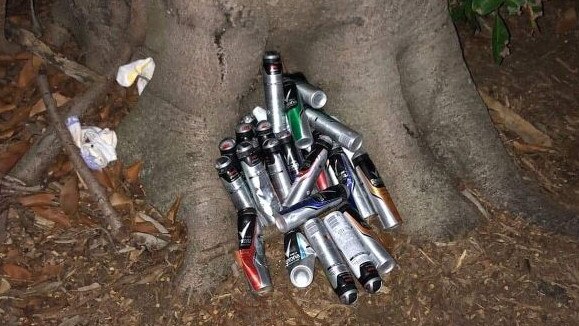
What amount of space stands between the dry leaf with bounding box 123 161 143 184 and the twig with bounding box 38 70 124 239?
13 centimetres

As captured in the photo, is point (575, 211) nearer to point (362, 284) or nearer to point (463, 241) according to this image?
point (463, 241)

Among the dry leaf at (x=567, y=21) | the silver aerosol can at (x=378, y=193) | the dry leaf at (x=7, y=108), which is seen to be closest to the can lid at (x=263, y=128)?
the silver aerosol can at (x=378, y=193)

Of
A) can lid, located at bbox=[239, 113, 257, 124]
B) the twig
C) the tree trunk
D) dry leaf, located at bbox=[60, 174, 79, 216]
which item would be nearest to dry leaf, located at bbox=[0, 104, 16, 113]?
the twig

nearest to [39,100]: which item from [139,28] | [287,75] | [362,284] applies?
[139,28]

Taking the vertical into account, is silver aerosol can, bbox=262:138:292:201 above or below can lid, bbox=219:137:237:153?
below

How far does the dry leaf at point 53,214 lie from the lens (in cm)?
282

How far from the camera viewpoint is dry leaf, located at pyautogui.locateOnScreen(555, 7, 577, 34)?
4.04 metres

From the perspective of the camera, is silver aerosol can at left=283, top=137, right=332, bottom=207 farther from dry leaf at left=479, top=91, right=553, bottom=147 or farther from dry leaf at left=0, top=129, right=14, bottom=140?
dry leaf at left=0, top=129, right=14, bottom=140

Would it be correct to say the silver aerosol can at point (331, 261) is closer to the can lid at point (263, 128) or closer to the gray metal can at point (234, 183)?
the gray metal can at point (234, 183)

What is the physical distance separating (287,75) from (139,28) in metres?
0.69

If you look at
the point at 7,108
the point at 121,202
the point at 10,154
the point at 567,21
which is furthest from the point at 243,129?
the point at 567,21

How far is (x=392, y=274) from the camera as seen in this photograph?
8.77 feet

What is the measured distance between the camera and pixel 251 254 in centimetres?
254

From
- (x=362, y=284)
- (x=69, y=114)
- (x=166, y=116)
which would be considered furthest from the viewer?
(x=69, y=114)
